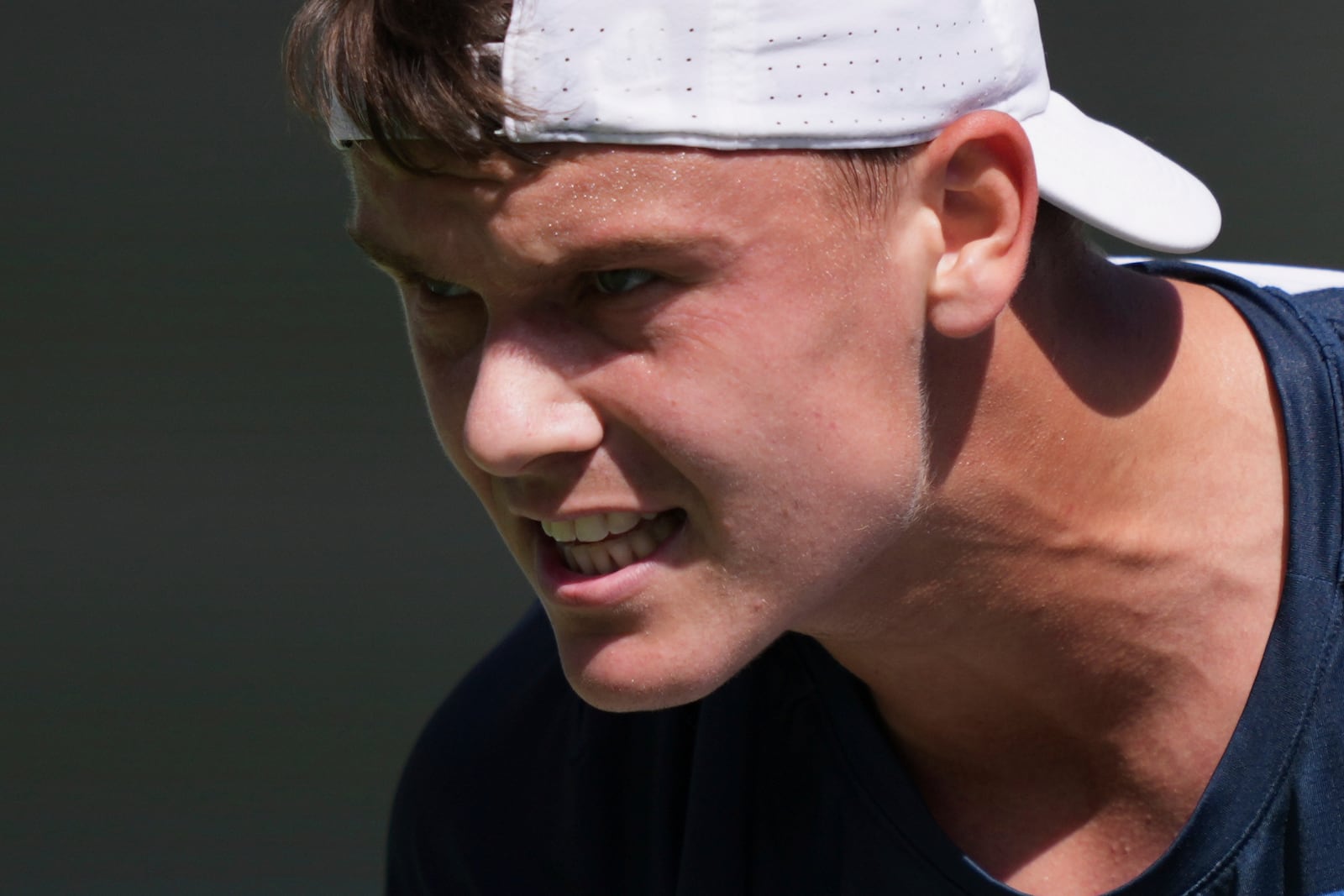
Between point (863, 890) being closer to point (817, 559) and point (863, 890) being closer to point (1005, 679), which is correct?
point (1005, 679)

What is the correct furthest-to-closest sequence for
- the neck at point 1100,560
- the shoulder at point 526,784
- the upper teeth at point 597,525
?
1. the shoulder at point 526,784
2. the neck at point 1100,560
3. the upper teeth at point 597,525

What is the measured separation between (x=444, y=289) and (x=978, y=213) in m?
0.56

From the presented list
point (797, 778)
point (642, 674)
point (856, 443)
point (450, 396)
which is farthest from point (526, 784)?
point (856, 443)

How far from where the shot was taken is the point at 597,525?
→ 167 centimetres

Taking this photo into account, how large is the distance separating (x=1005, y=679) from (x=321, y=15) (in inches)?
42.1

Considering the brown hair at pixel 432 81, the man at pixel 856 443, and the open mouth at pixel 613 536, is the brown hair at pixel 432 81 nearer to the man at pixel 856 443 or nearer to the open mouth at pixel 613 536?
the man at pixel 856 443

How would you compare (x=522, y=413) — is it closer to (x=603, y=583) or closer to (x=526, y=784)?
(x=603, y=583)

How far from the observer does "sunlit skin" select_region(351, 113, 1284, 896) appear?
1.58 meters

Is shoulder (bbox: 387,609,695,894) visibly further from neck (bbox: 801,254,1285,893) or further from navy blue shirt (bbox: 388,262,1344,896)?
neck (bbox: 801,254,1285,893)

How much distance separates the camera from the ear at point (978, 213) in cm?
167

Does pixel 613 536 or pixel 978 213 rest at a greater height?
pixel 978 213

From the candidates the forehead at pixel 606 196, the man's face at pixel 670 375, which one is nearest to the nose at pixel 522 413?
the man's face at pixel 670 375

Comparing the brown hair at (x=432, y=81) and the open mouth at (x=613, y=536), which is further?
the open mouth at (x=613, y=536)

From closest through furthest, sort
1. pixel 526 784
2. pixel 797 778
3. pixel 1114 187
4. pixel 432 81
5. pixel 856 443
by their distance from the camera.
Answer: pixel 432 81 → pixel 856 443 → pixel 1114 187 → pixel 797 778 → pixel 526 784
